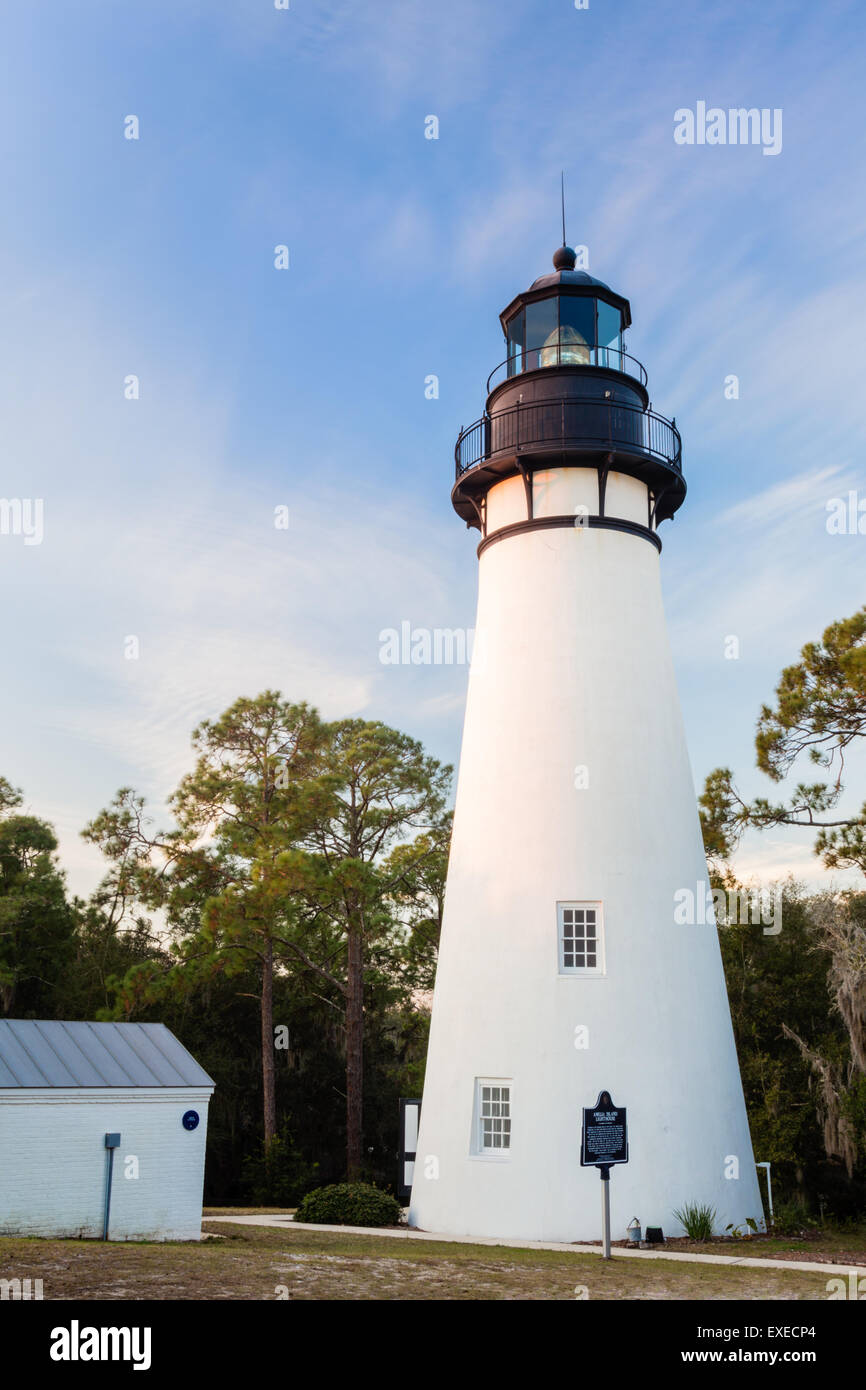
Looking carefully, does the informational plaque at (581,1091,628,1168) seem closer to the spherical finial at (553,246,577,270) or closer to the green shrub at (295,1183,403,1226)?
the green shrub at (295,1183,403,1226)

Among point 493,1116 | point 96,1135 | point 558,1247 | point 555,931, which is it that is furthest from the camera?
point 555,931

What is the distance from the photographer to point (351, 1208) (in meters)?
17.6

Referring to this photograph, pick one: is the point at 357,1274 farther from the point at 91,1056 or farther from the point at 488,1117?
the point at 488,1117

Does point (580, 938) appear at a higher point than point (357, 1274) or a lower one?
higher

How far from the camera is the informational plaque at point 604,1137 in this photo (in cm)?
1326

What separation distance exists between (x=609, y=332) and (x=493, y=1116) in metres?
13.5

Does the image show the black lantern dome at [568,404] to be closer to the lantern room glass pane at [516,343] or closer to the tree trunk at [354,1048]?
the lantern room glass pane at [516,343]

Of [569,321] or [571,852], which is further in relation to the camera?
[569,321]

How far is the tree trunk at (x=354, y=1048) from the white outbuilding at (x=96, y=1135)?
11553mm

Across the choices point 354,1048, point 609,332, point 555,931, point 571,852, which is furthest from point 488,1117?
point 609,332

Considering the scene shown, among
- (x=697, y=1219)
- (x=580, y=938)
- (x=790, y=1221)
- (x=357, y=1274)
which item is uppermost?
(x=580, y=938)
